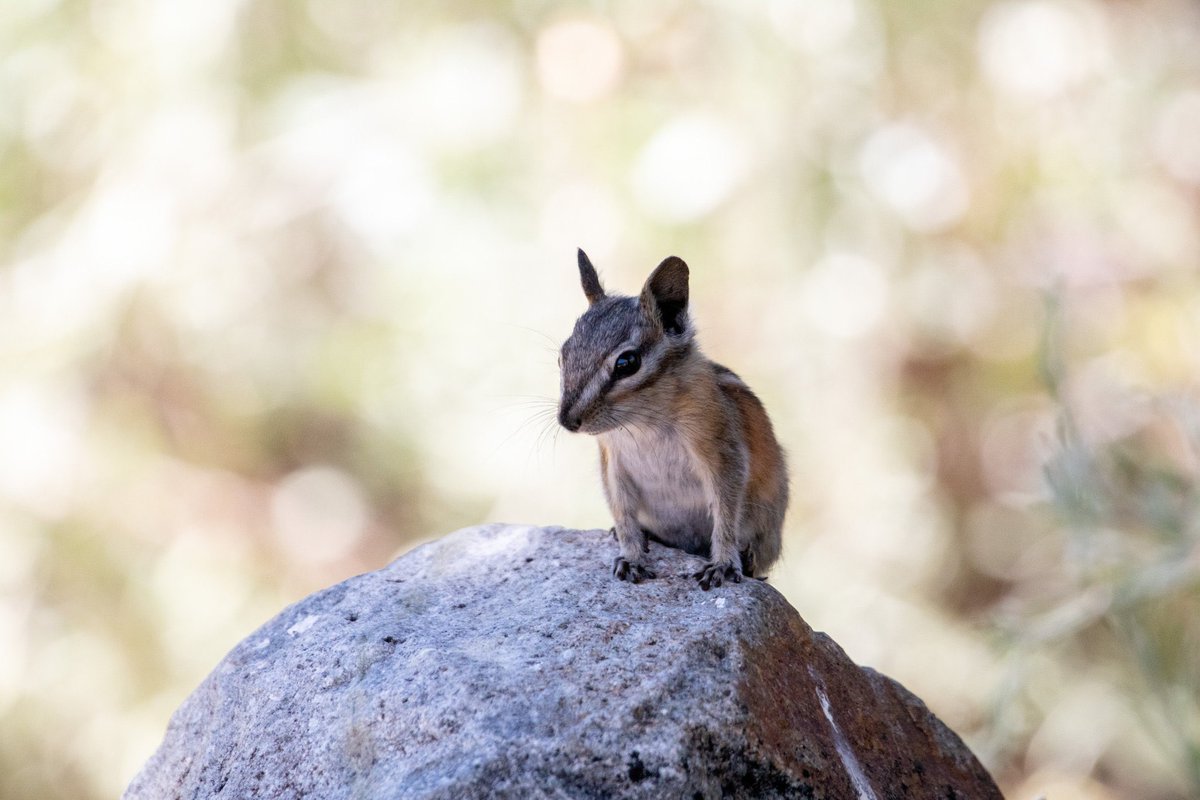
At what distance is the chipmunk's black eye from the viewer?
11.4 feet

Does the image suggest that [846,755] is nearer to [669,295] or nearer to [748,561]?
[748,561]

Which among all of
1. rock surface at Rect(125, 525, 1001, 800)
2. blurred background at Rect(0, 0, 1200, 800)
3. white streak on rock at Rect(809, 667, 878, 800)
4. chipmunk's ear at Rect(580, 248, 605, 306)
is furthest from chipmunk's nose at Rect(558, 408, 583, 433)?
blurred background at Rect(0, 0, 1200, 800)

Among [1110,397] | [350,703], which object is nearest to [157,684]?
[350,703]

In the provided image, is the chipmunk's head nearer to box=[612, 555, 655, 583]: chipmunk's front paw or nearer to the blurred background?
box=[612, 555, 655, 583]: chipmunk's front paw

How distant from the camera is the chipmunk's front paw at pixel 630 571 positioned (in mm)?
3191

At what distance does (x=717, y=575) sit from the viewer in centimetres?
317

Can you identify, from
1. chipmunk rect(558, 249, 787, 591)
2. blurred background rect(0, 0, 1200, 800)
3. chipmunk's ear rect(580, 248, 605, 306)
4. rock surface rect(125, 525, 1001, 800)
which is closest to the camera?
rock surface rect(125, 525, 1001, 800)

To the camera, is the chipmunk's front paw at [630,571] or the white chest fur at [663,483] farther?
the white chest fur at [663,483]

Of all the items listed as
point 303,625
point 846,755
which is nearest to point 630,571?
point 846,755

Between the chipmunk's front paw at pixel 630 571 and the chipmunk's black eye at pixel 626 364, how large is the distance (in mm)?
498

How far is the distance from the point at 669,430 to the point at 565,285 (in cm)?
311

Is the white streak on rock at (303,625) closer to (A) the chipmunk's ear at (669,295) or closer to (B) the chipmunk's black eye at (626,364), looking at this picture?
(B) the chipmunk's black eye at (626,364)

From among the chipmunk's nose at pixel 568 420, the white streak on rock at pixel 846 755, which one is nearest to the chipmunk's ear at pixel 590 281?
the chipmunk's nose at pixel 568 420

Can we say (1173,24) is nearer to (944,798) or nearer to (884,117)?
A: (884,117)
